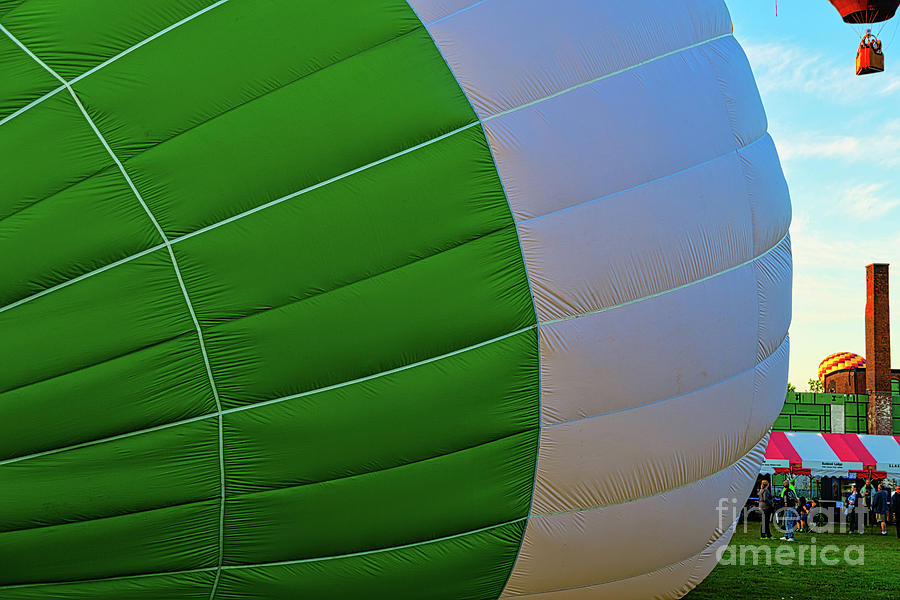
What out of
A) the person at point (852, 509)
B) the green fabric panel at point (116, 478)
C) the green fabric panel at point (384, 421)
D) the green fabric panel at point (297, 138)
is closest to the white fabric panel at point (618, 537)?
the green fabric panel at point (384, 421)

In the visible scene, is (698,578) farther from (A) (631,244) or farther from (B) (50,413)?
(B) (50,413)

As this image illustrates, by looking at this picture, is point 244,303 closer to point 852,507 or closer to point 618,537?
point 618,537

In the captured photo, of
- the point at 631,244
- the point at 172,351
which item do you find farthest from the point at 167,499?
the point at 631,244

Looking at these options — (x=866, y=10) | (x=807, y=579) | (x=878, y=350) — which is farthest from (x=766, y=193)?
(x=878, y=350)

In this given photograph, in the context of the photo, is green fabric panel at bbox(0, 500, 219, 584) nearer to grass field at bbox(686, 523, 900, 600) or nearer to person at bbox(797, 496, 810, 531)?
grass field at bbox(686, 523, 900, 600)

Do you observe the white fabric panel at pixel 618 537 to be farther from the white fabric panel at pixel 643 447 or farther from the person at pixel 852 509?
the person at pixel 852 509

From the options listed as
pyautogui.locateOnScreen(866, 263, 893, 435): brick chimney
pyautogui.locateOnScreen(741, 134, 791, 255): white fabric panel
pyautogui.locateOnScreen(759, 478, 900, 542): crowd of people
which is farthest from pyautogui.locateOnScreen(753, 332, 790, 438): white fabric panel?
pyautogui.locateOnScreen(866, 263, 893, 435): brick chimney
